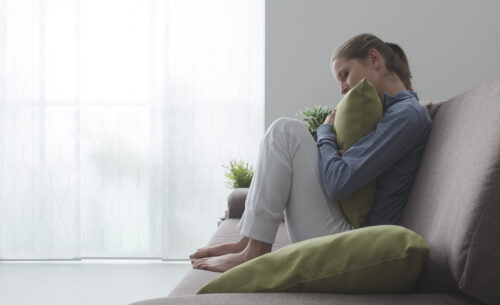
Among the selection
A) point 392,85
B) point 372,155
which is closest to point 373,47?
point 392,85

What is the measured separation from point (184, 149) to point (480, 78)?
230 cm

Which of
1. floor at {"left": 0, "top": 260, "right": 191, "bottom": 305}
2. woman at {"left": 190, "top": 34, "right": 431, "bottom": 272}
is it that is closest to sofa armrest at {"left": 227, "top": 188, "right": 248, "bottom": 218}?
floor at {"left": 0, "top": 260, "right": 191, "bottom": 305}

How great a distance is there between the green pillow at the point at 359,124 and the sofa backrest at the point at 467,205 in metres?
0.28

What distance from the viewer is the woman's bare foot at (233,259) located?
142 centimetres

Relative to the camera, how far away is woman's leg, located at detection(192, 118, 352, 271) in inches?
55.6

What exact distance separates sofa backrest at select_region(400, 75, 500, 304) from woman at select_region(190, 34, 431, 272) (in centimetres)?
19

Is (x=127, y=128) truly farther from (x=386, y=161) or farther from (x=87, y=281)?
(x=386, y=161)

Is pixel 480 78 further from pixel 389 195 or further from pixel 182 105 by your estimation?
pixel 389 195

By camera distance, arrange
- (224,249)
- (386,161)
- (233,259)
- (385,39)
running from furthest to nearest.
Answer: (385,39)
(224,249)
(233,259)
(386,161)

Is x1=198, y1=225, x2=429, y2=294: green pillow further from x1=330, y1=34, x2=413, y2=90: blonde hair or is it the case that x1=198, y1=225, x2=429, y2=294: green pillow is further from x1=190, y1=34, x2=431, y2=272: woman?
x1=330, y1=34, x2=413, y2=90: blonde hair

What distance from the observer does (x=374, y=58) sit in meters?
1.64

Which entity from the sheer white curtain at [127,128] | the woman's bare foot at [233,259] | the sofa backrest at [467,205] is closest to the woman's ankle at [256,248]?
Result: the woman's bare foot at [233,259]

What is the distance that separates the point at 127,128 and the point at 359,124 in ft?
9.18

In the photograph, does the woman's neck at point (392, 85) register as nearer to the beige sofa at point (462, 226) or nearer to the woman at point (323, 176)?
the woman at point (323, 176)
